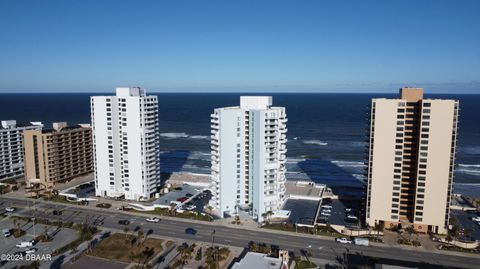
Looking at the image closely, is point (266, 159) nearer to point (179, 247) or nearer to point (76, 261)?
point (179, 247)

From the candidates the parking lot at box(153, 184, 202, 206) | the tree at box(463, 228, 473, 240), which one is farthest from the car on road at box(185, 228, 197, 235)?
the tree at box(463, 228, 473, 240)

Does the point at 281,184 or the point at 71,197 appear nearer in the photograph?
the point at 281,184

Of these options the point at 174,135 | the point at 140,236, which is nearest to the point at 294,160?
the point at 174,135

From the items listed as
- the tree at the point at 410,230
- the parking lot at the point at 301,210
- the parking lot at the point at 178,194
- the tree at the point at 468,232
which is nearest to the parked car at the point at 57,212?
the parking lot at the point at 178,194

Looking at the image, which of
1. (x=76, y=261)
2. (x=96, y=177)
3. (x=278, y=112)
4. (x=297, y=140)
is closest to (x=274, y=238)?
(x=278, y=112)

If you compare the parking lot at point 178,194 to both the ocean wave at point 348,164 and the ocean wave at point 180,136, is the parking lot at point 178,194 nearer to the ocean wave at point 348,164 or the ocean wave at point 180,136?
the ocean wave at point 348,164

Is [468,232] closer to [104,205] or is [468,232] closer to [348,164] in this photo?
[348,164]
